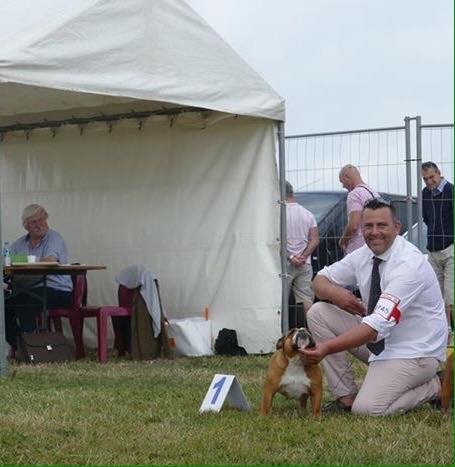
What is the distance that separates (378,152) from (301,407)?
443 cm

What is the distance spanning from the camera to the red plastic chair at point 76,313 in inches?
368

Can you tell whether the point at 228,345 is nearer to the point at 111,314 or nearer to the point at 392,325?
the point at 111,314

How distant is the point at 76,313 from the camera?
30.7 feet

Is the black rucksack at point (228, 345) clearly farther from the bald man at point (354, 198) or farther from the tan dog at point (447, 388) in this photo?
the tan dog at point (447, 388)

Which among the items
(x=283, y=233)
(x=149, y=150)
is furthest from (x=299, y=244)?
(x=149, y=150)

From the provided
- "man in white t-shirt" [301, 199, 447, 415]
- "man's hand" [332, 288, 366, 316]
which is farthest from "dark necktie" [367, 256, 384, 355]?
"man's hand" [332, 288, 366, 316]

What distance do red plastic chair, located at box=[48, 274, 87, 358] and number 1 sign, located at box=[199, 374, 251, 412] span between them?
392 centimetres

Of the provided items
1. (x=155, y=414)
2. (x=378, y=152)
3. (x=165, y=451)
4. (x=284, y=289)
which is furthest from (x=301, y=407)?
(x=378, y=152)

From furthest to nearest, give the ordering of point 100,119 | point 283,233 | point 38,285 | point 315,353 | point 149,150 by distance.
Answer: point 100,119
point 149,150
point 283,233
point 38,285
point 315,353

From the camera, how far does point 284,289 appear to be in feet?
30.5

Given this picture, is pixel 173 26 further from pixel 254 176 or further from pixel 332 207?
pixel 332 207

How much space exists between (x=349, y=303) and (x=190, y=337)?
3.81 m

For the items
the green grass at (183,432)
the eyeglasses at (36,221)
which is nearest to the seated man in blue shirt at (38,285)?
the eyeglasses at (36,221)

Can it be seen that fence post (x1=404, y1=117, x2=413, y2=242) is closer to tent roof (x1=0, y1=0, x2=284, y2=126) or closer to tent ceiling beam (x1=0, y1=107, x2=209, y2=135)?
tent roof (x1=0, y1=0, x2=284, y2=126)
